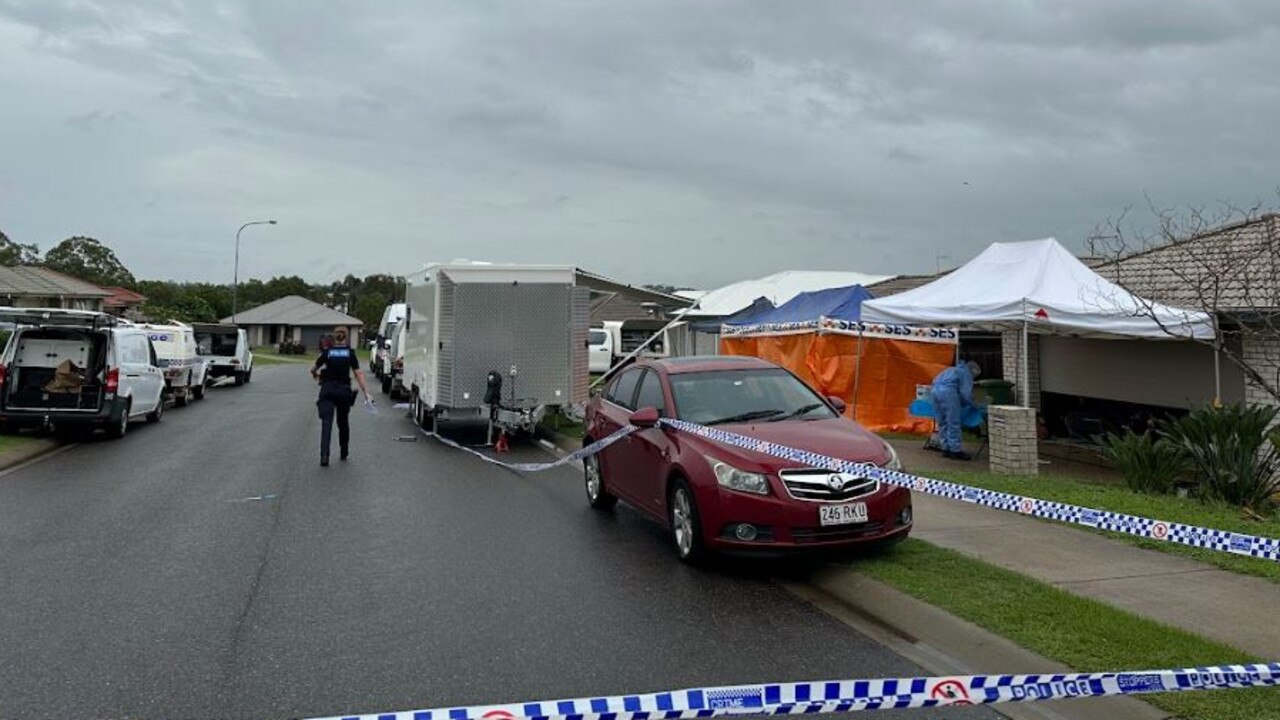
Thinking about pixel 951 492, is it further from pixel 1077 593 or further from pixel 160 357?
pixel 160 357

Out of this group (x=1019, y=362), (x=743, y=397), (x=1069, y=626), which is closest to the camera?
(x=1069, y=626)

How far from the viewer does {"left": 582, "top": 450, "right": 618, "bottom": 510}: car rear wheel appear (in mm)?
9195

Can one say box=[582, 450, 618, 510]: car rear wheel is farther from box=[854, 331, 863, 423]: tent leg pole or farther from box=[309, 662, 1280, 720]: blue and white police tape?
box=[854, 331, 863, 423]: tent leg pole

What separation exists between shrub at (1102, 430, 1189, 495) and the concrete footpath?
88.0 inches

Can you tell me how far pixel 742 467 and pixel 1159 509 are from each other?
408 centimetres

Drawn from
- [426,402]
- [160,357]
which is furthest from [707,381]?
[160,357]

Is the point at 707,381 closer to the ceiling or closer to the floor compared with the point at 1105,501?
closer to the ceiling

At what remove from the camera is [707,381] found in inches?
324

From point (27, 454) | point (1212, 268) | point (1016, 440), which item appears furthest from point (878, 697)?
point (27, 454)

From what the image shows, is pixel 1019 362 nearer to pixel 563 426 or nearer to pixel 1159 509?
pixel 563 426

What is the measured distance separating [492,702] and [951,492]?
3.30m

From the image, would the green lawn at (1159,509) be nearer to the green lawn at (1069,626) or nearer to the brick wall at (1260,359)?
the green lawn at (1069,626)

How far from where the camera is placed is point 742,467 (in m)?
6.55

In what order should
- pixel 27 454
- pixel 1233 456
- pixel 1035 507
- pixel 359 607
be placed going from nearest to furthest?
pixel 1035 507 → pixel 359 607 → pixel 1233 456 → pixel 27 454
